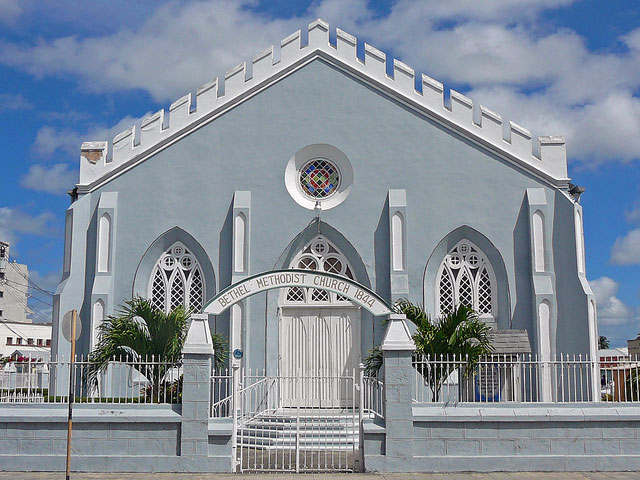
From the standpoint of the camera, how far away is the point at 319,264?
2025cm

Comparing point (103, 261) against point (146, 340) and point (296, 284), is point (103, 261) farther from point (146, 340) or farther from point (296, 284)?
point (296, 284)

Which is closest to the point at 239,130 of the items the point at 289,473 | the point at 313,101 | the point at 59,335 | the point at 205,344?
the point at 313,101

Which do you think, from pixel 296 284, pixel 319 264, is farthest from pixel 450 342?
pixel 319 264

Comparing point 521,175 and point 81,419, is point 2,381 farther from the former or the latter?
point 521,175

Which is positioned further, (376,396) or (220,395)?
(220,395)

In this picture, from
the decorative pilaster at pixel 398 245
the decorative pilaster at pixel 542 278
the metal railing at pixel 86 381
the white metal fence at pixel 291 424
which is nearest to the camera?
the white metal fence at pixel 291 424

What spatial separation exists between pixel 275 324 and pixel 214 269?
2.13 meters

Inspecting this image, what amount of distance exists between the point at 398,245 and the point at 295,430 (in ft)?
18.9

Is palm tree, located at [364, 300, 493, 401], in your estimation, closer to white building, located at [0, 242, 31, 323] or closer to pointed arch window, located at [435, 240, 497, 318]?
pointed arch window, located at [435, 240, 497, 318]

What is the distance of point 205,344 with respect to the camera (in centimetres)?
1375

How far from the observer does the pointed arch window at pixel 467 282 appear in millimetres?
19875

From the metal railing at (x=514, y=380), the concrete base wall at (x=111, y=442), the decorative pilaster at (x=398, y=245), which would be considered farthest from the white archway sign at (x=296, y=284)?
the decorative pilaster at (x=398, y=245)

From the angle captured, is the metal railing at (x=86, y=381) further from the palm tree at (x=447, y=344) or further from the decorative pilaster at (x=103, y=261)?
the palm tree at (x=447, y=344)

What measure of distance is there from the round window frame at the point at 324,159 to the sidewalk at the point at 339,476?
860 centimetres
